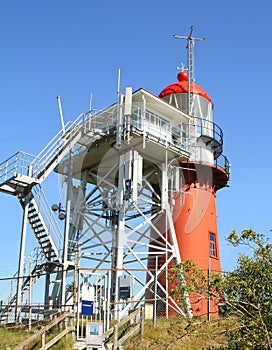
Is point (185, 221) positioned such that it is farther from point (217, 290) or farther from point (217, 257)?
point (217, 290)

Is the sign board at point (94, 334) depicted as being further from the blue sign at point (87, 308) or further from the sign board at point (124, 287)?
the sign board at point (124, 287)

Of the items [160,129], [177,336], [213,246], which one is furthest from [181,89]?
[177,336]

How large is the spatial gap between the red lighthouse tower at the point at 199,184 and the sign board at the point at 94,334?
39.6 ft

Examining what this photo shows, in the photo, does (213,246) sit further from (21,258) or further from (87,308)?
(87,308)

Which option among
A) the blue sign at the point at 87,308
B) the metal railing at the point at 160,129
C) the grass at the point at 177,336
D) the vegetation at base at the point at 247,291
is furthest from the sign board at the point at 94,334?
the metal railing at the point at 160,129

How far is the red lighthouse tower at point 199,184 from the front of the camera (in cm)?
2827

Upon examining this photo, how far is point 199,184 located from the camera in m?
29.5

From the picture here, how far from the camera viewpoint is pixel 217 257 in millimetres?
29375

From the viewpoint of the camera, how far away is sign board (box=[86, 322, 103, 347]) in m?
16.0

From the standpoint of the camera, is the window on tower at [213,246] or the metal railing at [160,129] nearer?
the metal railing at [160,129]

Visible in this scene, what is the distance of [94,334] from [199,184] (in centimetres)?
1500

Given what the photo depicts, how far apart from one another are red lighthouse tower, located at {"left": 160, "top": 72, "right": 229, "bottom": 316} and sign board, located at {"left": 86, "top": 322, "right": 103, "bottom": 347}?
39.6 ft

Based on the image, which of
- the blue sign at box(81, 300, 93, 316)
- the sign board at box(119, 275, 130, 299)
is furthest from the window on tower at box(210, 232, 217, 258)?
the blue sign at box(81, 300, 93, 316)

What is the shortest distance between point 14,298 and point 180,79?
1763cm
